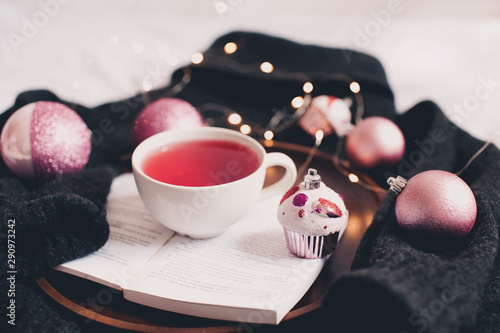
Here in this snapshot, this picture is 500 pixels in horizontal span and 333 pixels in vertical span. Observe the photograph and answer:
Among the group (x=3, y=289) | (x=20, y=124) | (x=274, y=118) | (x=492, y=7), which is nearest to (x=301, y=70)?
(x=274, y=118)

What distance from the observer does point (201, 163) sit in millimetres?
666

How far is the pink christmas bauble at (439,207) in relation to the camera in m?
0.54

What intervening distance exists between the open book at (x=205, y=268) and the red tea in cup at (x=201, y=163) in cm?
9

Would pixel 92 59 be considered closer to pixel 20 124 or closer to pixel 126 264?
pixel 20 124

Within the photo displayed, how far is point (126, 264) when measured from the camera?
57 centimetres

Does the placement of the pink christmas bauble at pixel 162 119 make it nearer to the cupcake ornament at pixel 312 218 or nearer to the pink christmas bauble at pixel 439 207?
the cupcake ornament at pixel 312 218

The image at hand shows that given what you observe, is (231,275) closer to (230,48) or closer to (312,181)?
(312,181)

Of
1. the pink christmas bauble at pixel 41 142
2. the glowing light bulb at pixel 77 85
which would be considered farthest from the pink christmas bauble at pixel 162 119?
the glowing light bulb at pixel 77 85

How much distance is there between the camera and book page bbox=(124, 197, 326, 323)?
49 centimetres

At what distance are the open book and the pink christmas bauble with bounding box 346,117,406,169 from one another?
0.85 ft

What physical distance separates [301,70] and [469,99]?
46 cm

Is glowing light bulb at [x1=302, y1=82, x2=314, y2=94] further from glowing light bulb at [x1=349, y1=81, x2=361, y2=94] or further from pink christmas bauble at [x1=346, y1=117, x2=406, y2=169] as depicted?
pink christmas bauble at [x1=346, y1=117, x2=406, y2=169]

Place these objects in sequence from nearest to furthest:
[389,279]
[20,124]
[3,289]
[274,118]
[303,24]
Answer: [389,279]
[3,289]
[20,124]
[274,118]
[303,24]

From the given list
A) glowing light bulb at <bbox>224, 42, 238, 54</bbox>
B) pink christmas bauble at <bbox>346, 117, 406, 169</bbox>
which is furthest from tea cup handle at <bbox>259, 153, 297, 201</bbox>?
glowing light bulb at <bbox>224, 42, 238, 54</bbox>
